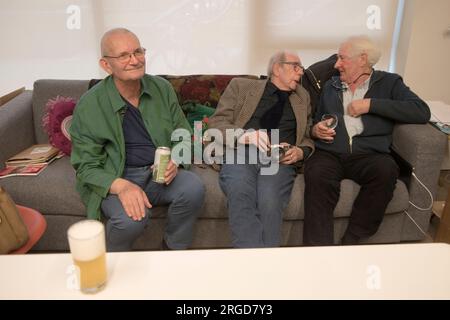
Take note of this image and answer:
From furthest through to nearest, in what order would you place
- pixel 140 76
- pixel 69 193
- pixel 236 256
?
pixel 69 193
pixel 140 76
pixel 236 256

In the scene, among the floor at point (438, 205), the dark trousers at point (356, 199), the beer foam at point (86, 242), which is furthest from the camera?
the floor at point (438, 205)

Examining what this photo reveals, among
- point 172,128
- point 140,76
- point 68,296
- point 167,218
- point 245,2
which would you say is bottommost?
point 167,218

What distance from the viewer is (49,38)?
121 inches

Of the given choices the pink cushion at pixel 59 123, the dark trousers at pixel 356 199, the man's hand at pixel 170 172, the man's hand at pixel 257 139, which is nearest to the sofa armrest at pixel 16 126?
the pink cushion at pixel 59 123

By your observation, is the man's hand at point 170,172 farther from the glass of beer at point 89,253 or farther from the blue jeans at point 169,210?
the glass of beer at point 89,253

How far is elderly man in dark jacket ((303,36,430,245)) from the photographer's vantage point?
192 cm

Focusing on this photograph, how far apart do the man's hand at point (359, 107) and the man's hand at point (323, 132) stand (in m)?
0.15

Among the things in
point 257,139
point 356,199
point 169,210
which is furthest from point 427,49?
point 169,210

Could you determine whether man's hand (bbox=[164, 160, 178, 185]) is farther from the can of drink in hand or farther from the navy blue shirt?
the navy blue shirt

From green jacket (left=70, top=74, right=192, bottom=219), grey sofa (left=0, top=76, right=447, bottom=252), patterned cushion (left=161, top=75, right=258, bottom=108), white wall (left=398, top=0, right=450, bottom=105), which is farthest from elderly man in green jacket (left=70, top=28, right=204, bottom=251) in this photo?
white wall (left=398, top=0, right=450, bottom=105)

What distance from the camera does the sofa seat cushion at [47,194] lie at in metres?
1.96

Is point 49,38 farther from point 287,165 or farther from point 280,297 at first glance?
point 280,297

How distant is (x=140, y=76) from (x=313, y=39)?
171cm

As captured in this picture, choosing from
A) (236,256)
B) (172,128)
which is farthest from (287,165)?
(236,256)
